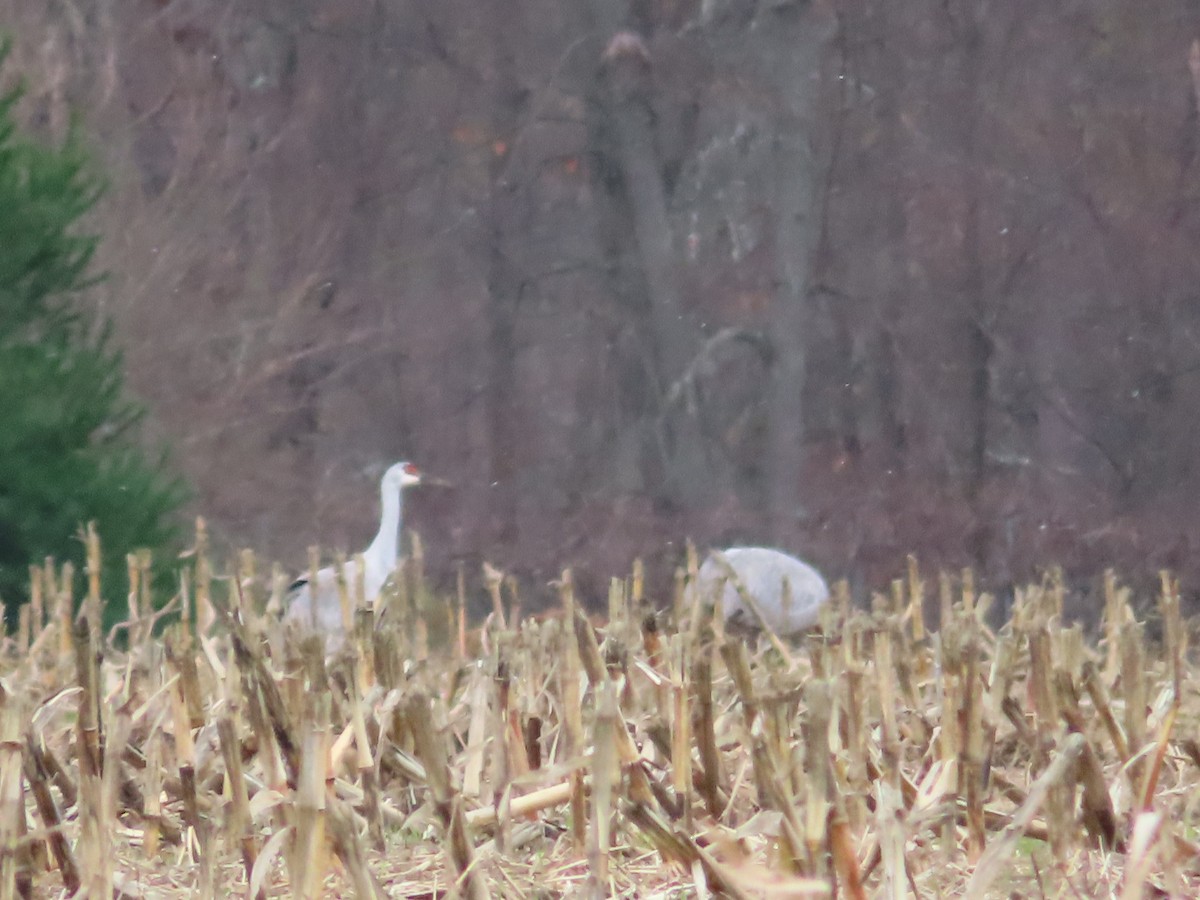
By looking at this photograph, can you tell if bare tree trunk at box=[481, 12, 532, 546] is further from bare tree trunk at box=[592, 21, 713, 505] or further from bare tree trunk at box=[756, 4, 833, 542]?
bare tree trunk at box=[756, 4, 833, 542]

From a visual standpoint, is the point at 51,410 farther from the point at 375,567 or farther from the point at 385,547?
the point at 375,567

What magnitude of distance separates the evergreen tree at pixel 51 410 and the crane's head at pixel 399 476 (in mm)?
1178

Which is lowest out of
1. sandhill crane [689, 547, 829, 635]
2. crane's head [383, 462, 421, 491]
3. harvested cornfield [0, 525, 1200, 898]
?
sandhill crane [689, 547, 829, 635]

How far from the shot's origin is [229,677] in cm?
257

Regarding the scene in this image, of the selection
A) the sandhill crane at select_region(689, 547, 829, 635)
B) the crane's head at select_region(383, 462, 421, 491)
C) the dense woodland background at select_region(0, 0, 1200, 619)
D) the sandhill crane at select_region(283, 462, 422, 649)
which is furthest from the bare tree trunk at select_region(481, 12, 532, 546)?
the sandhill crane at select_region(689, 547, 829, 635)

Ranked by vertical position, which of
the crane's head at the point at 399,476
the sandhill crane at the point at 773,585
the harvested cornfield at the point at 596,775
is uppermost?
the harvested cornfield at the point at 596,775

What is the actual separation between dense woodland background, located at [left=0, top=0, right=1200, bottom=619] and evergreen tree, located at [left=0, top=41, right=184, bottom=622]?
556 cm

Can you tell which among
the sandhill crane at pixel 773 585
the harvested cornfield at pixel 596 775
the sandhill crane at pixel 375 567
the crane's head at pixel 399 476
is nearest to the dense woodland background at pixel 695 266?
the crane's head at pixel 399 476

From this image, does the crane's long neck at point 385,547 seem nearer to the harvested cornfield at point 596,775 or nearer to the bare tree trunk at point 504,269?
the harvested cornfield at point 596,775

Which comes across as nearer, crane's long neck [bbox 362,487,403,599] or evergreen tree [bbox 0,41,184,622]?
crane's long neck [bbox 362,487,403,599]

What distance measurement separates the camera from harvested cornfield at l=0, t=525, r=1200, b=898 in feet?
5.90

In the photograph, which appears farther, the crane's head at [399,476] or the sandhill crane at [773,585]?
the crane's head at [399,476]

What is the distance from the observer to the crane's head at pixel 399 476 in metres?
9.26

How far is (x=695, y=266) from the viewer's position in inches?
658
